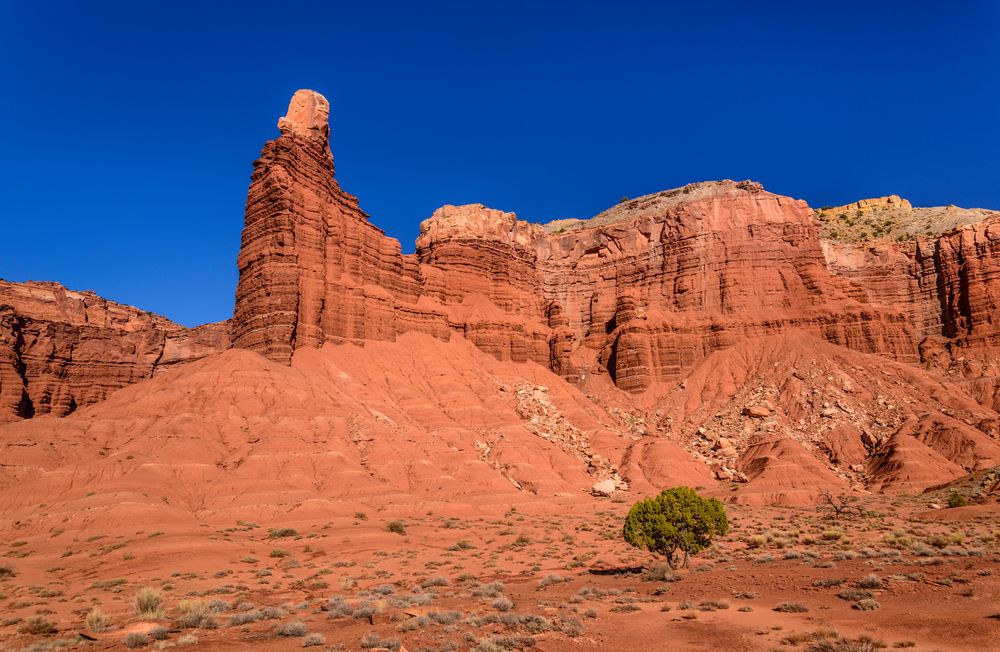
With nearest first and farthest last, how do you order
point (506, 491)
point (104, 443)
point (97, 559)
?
point (97, 559) < point (104, 443) < point (506, 491)

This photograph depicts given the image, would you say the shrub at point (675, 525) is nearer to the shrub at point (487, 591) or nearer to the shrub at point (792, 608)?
the shrub at point (487, 591)

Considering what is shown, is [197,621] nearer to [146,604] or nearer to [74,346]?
[146,604]

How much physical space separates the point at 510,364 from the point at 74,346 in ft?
191

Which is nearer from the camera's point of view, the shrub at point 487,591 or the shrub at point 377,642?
the shrub at point 377,642

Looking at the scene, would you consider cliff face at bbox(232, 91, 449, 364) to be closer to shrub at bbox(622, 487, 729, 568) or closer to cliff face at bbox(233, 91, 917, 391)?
cliff face at bbox(233, 91, 917, 391)

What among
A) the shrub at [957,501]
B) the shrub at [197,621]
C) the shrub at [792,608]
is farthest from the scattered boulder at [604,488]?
the shrub at [197,621]

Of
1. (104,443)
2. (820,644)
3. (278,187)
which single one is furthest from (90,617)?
(278,187)

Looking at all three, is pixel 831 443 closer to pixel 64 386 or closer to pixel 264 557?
pixel 264 557

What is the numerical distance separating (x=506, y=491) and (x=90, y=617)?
125 feet

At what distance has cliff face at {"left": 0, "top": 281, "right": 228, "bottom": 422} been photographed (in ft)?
255

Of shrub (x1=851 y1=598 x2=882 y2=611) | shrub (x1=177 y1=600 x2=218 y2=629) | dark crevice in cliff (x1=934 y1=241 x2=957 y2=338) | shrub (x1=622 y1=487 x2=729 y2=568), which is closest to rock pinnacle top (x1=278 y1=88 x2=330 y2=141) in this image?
shrub (x1=622 y1=487 x2=729 y2=568)

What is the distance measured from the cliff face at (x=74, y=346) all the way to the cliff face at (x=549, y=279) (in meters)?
30.6

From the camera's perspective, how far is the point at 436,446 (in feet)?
191

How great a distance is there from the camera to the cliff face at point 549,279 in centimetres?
7025
